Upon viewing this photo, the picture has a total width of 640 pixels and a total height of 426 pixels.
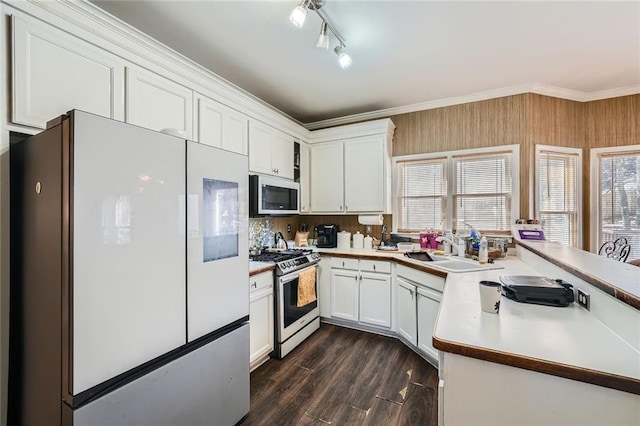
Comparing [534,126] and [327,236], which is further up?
[534,126]

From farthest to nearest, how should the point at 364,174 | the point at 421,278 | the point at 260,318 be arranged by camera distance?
the point at 364,174, the point at 421,278, the point at 260,318

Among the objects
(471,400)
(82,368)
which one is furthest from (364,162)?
(82,368)

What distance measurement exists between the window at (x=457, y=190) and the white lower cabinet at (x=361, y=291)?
844 mm

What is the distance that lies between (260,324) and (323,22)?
235cm

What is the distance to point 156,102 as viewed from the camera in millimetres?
1891

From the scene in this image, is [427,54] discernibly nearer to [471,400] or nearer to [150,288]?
[471,400]

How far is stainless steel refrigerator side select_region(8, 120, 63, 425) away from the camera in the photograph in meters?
1.10

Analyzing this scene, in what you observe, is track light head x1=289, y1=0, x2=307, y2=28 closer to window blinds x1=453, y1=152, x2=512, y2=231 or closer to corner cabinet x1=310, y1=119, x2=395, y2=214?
corner cabinet x1=310, y1=119, x2=395, y2=214

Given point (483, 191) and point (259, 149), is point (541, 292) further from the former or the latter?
point (259, 149)

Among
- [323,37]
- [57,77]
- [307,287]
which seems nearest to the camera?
[57,77]

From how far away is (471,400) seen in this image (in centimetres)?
99

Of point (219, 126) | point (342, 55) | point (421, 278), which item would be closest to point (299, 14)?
point (342, 55)

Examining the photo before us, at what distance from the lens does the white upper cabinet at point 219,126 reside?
222 centimetres

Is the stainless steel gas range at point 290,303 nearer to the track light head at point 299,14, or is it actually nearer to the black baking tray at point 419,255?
the black baking tray at point 419,255
